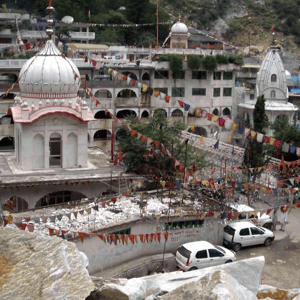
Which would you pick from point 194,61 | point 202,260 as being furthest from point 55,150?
point 194,61

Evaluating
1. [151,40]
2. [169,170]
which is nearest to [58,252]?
[169,170]

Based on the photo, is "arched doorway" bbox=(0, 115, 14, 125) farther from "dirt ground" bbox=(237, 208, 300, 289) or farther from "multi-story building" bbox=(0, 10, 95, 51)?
"dirt ground" bbox=(237, 208, 300, 289)

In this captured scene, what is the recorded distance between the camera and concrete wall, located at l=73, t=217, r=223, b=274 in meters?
20.8

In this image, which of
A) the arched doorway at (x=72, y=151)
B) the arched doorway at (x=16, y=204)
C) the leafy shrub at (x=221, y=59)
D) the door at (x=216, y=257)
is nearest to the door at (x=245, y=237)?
the door at (x=216, y=257)

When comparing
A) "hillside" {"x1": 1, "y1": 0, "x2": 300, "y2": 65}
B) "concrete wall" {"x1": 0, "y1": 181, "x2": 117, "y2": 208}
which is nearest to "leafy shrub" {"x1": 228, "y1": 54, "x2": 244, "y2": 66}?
"hillside" {"x1": 1, "y1": 0, "x2": 300, "y2": 65}

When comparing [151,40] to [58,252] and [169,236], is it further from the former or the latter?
[58,252]

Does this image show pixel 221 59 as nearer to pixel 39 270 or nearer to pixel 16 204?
pixel 16 204

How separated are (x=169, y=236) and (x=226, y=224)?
117 inches

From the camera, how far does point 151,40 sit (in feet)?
222

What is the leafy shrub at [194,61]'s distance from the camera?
47.8 m

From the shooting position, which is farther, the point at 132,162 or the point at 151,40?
the point at 151,40

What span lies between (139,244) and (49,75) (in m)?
11.3

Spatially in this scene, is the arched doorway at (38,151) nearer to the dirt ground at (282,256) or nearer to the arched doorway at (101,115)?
the dirt ground at (282,256)

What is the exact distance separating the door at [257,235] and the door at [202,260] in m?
3.77
